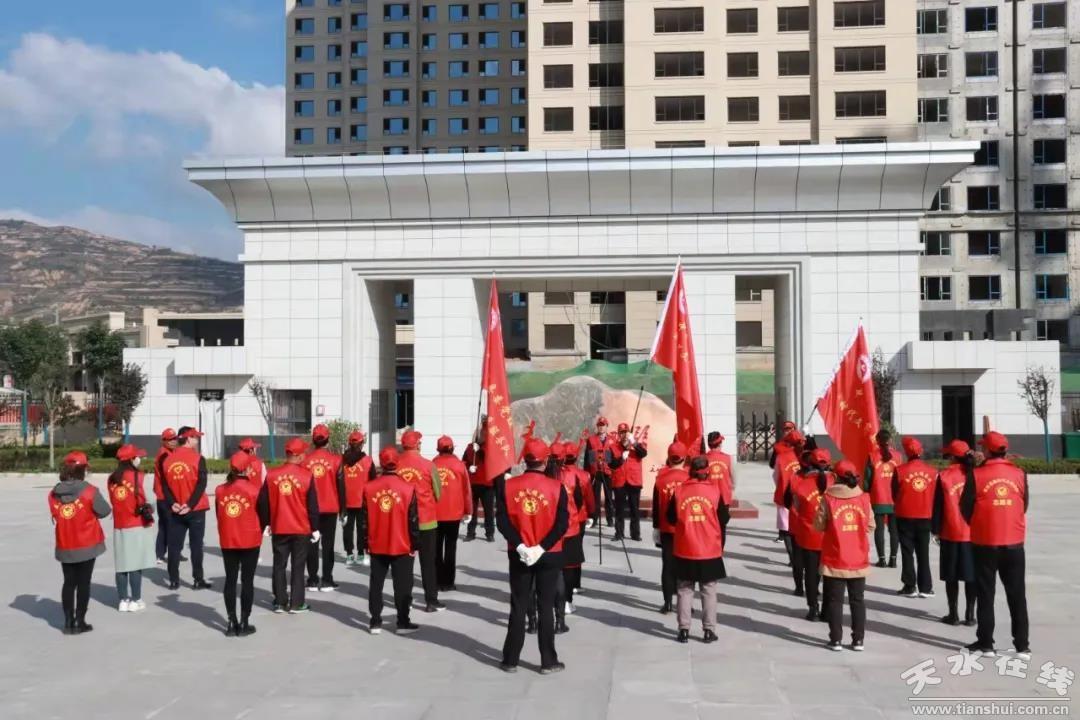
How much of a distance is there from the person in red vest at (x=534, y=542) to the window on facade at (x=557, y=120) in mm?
50280

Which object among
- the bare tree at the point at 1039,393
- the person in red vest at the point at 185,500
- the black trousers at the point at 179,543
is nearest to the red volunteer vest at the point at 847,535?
the person in red vest at the point at 185,500

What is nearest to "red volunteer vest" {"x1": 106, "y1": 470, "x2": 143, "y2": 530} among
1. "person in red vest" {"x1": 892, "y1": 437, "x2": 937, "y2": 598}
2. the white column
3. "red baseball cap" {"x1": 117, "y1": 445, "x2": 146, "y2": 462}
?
"red baseball cap" {"x1": 117, "y1": 445, "x2": 146, "y2": 462}

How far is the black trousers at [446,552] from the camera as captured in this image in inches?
494

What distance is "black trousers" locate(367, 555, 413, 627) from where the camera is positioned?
34.3 feet

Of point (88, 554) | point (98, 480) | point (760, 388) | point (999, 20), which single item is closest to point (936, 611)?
point (88, 554)

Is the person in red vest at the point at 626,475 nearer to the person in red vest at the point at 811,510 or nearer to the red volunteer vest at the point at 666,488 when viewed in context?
the person in red vest at the point at 811,510

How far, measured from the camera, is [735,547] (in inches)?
655

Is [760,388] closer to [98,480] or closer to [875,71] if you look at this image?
[875,71]

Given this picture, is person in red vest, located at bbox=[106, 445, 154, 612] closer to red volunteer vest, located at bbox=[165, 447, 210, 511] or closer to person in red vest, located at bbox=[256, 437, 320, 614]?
red volunteer vest, located at bbox=[165, 447, 210, 511]

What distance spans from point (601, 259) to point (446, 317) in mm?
4898

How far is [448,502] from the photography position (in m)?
12.4

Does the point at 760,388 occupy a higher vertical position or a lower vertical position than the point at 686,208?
lower

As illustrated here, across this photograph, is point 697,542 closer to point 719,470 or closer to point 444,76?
point 719,470

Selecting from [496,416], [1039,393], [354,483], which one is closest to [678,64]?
[1039,393]
